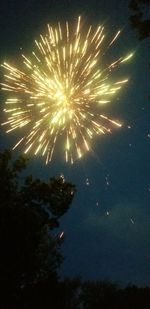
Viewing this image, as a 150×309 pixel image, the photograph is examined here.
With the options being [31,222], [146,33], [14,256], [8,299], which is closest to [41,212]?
[31,222]

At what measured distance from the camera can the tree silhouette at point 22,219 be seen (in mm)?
28422

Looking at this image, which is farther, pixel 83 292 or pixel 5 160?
pixel 83 292

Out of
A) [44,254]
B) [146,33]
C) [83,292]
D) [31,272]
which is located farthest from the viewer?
[83,292]

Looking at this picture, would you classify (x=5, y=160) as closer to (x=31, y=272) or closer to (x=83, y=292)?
(x=31, y=272)

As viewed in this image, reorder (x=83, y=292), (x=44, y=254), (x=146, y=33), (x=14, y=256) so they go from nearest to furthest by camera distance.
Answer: (x=146, y=33) < (x=14, y=256) < (x=44, y=254) < (x=83, y=292)

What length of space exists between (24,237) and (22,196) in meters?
2.70

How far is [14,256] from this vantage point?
28594 mm

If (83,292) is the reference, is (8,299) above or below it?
above

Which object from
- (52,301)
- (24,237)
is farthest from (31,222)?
(52,301)

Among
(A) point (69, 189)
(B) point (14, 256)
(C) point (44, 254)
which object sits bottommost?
(C) point (44, 254)

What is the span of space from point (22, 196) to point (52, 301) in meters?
7.13

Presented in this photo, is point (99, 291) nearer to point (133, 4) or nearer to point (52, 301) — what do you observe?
point (52, 301)

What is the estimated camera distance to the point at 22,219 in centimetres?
2889

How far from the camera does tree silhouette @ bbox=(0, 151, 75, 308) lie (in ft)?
93.2
